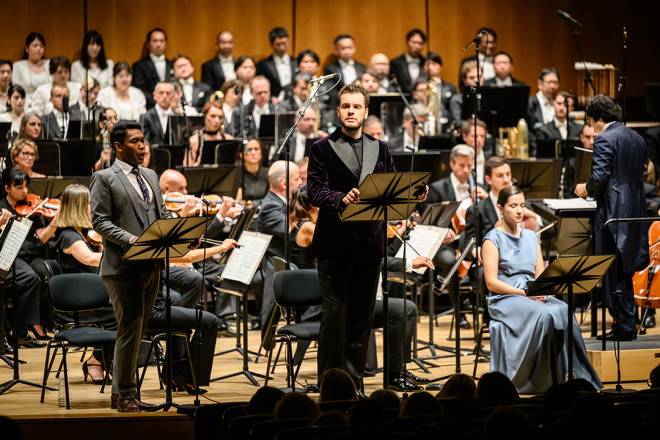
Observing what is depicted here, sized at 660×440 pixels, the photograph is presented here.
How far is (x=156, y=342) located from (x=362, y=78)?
5.76 meters

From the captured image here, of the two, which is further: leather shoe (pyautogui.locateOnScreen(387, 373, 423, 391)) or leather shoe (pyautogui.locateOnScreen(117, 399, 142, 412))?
leather shoe (pyautogui.locateOnScreen(387, 373, 423, 391))

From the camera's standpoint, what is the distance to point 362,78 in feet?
37.0

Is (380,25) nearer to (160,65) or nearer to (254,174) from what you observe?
(160,65)

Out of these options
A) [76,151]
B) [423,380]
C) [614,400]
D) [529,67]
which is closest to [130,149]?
[423,380]

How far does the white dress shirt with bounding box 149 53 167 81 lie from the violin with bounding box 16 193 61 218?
389cm

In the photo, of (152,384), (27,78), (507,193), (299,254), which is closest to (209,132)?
(27,78)

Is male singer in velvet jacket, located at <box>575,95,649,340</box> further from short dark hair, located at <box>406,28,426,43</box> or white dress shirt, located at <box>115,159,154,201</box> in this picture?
short dark hair, located at <box>406,28,426,43</box>

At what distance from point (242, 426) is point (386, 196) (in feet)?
5.37

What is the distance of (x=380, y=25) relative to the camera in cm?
1321

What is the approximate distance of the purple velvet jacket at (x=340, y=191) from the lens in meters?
5.34

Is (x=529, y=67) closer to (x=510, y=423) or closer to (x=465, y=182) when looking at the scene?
(x=465, y=182)

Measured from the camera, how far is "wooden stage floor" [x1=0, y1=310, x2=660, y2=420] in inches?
222

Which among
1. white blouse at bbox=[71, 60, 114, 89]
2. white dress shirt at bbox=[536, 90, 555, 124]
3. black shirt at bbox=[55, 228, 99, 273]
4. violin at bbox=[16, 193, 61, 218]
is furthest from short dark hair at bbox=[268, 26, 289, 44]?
black shirt at bbox=[55, 228, 99, 273]

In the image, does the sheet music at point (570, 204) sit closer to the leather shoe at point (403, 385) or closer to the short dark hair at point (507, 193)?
the short dark hair at point (507, 193)
